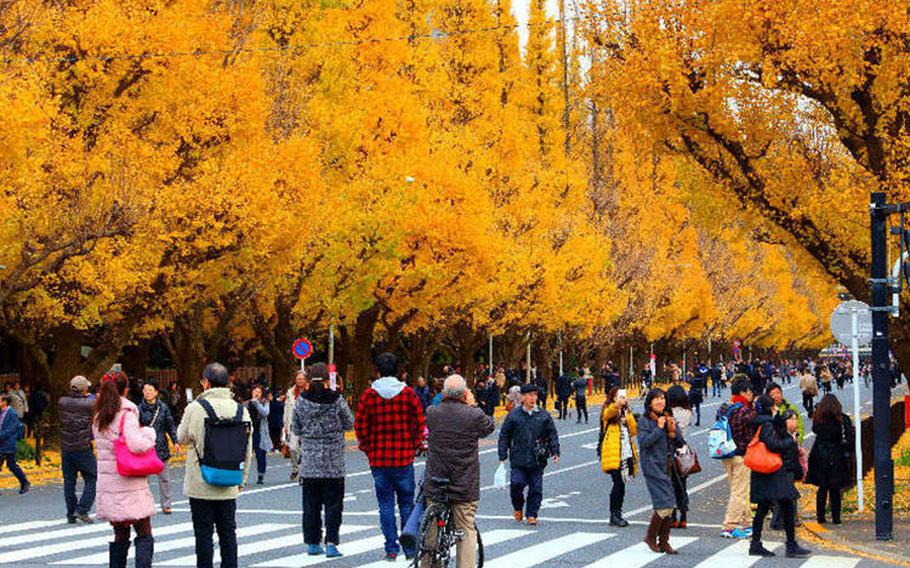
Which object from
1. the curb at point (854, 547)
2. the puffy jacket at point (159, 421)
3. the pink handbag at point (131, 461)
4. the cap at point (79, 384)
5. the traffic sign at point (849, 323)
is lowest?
the curb at point (854, 547)

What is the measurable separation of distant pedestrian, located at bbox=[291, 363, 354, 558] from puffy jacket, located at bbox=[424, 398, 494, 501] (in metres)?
1.65

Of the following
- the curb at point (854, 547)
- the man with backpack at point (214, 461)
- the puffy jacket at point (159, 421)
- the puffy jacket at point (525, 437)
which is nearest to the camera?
the man with backpack at point (214, 461)

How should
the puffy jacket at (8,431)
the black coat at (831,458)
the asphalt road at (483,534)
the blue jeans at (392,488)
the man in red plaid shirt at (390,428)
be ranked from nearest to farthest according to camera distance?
the man in red plaid shirt at (390,428), the blue jeans at (392,488), the asphalt road at (483,534), the black coat at (831,458), the puffy jacket at (8,431)

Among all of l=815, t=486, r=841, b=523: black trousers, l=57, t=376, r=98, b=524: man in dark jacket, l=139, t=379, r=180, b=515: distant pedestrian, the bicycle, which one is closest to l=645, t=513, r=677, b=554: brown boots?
the bicycle

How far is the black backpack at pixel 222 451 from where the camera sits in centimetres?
1029

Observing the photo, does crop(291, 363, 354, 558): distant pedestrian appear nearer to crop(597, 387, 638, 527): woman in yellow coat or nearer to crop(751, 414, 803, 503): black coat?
crop(751, 414, 803, 503): black coat

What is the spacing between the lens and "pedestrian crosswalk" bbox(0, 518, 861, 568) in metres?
13.0

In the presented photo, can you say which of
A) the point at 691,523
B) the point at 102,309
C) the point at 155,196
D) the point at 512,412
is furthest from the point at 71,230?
the point at 691,523

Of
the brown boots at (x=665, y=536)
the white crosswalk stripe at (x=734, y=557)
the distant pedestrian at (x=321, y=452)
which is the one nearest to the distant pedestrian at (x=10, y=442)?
the distant pedestrian at (x=321, y=452)

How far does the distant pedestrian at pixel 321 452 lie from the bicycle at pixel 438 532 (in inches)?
75.1

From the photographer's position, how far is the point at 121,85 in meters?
28.0

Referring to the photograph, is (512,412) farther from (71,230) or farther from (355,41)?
(355,41)

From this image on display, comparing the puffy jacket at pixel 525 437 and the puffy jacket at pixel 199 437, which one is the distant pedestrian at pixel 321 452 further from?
the puffy jacket at pixel 525 437

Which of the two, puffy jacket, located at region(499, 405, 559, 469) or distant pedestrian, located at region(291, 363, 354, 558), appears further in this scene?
puffy jacket, located at region(499, 405, 559, 469)
